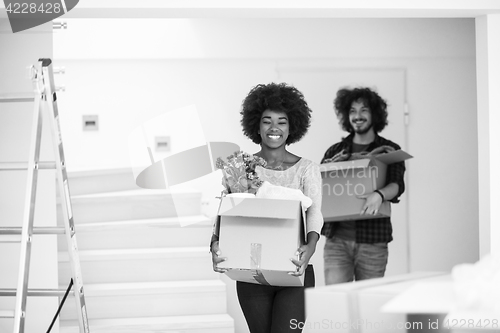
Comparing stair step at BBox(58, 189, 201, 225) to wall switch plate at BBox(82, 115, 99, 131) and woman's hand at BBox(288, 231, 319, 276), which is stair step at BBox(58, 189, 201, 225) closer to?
wall switch plate at BBox(82, 115, 99, 131)

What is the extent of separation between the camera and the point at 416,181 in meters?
4.80

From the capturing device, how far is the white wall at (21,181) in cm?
325

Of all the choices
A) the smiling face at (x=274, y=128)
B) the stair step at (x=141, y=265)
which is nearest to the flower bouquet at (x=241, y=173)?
the smiling face at (x=274, y=128)

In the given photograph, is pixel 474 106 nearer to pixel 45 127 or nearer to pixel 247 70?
pixel 247 70

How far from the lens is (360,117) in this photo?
147 inches

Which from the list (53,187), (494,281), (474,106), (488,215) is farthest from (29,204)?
(474,106)

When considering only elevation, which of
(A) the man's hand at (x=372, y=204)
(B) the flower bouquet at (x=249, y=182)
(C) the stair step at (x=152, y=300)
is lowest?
(C) the stair step at (x=152, y=300)

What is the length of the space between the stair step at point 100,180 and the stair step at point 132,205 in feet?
0.23

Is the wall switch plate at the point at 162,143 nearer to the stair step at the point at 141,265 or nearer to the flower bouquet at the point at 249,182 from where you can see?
the stair step at the point at 141,265

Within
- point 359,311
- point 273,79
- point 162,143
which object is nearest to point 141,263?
point 162,143

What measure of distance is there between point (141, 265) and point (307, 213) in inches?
67.4

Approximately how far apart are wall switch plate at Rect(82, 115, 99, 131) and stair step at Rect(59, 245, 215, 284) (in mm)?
1032

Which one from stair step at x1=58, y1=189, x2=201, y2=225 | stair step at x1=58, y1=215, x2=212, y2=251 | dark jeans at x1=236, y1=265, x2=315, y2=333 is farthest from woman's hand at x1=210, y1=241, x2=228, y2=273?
stair step at x1=58, y1=189, x2=201, y2=225

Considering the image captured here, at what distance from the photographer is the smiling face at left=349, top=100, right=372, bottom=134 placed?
12.1 ft
